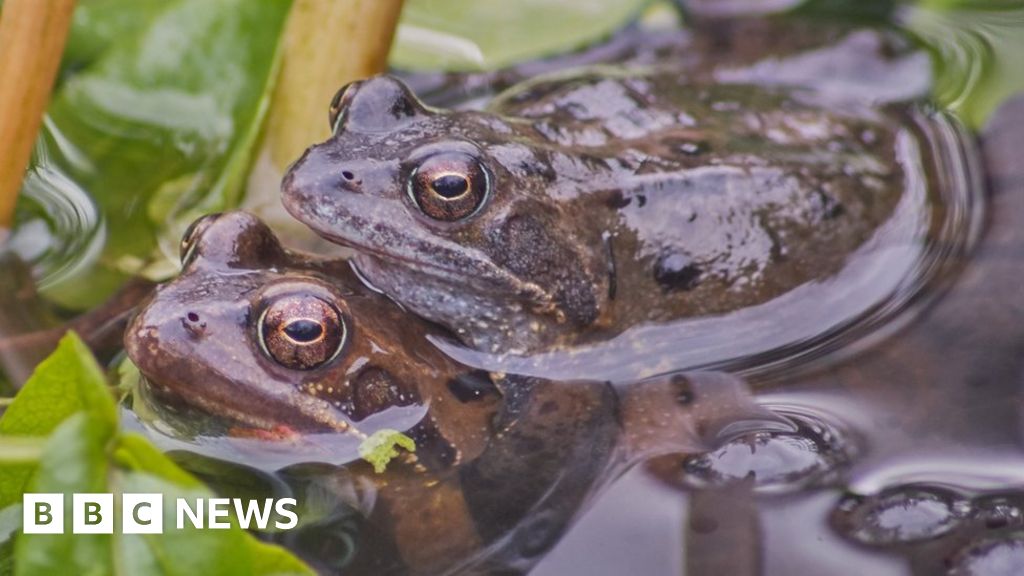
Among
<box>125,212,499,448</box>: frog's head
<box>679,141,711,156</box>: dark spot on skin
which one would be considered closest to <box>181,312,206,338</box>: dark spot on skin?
Answer: <box>125,212,499,448</box>: frog's head

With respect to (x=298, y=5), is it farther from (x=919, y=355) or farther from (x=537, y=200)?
(x=919, y=355)

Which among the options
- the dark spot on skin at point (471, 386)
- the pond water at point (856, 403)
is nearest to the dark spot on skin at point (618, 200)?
the pond water at point (856, 403)

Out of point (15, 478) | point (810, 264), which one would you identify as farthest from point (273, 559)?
point (810, 264)

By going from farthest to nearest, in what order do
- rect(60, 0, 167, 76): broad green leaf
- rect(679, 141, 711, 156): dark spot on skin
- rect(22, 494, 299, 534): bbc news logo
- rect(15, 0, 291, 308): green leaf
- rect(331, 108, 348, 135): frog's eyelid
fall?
rect(60, 0, 167, 76): broad green leaf → rect(15, 0, 291, 308): green leaf → rect(679, 141, 711, 156): dark spot on skin → rect(331, 108, 348, 135): frog's eyelid → rect(22, 494, 299, 534): bbc news logo

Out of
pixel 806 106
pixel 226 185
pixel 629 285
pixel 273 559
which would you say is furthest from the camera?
pixel 806 106

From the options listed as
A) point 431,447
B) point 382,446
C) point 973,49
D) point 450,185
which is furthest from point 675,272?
point 973,49

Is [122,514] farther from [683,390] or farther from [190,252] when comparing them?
[683,390]

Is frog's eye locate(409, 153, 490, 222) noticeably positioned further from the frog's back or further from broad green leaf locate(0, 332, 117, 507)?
broad green leaf locate(0, 332, 117, 507)

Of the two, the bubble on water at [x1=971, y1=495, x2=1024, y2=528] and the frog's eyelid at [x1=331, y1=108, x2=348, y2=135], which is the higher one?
the frog's eyelid at [x1=331, y1=108, x2=348, y2=135]

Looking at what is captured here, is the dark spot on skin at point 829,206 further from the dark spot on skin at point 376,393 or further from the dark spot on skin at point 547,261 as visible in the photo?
the dark spot on skin at point 376,393
